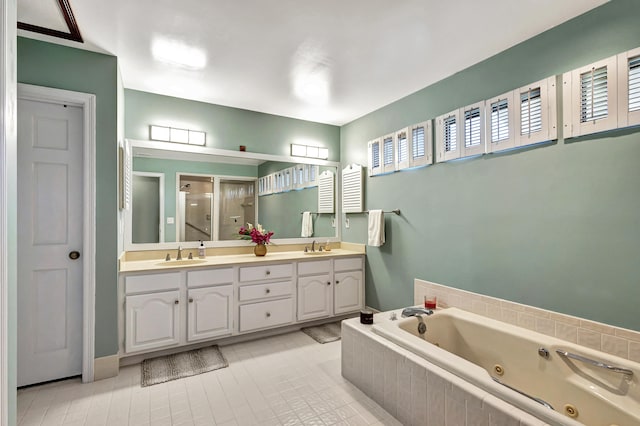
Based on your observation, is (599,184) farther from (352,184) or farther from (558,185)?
(352,184)

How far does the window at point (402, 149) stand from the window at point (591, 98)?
138 centimetres

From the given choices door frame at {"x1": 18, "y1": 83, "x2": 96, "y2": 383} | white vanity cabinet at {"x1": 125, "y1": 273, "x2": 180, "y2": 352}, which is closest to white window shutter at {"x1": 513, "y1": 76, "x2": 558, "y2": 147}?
white vanity cabinet at {"x1": 125, "y1": 273, "x2": 180, "y2": 352}

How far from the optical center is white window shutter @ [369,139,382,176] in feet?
11.6

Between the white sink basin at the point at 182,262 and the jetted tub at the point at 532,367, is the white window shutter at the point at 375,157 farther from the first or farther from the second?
the white sink basin at the point at 182,262

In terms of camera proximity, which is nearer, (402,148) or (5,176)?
(5,176)

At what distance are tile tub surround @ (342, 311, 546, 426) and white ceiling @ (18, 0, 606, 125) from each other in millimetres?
2125

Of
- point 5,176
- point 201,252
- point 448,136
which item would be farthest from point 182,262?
point 448,136

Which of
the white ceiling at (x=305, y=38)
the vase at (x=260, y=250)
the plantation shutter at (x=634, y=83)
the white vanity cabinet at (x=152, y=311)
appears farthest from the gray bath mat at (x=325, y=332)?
the plantation shutter at (x=634, y=83)

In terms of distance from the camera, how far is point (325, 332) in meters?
3.34

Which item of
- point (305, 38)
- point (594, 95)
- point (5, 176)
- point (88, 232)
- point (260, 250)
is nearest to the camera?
point (5, 176)

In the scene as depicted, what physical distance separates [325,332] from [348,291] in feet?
1.90

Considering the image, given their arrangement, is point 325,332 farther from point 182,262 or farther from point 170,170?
point 170,170

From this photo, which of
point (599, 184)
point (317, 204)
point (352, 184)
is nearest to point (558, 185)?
point (599, 184)

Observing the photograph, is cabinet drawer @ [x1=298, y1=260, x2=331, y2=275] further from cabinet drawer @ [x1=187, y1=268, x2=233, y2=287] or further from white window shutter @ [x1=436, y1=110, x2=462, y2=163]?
white window shutter @ [x1=436, y1=110, x2=462, y2=163]
